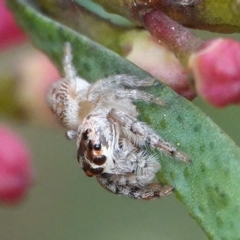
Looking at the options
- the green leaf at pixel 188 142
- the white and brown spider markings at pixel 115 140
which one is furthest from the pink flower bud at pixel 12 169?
the green leaf at pixel 188 142

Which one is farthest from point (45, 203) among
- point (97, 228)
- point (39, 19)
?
point (39, 19)

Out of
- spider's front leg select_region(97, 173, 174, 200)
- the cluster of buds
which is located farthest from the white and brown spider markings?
the cluster of buds

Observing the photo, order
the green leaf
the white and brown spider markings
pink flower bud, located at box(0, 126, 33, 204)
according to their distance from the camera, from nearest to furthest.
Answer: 1. the green leaf
2. the white and brown spider markings
3. pink flower bud, located at box(0, 126, 33, 204)

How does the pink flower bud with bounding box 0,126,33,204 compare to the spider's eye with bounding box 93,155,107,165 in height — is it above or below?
above

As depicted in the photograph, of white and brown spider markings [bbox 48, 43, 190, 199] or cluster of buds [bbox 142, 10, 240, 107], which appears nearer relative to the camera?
cluster of buds [bbox 142, 10, 240, 107]

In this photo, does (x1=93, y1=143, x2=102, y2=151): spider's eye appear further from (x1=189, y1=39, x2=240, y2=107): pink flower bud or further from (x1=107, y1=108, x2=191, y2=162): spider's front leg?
(x1=189, y1=39, x2=240, y2=107): pink flower bud

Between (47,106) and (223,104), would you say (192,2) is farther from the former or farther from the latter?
(47,106)
